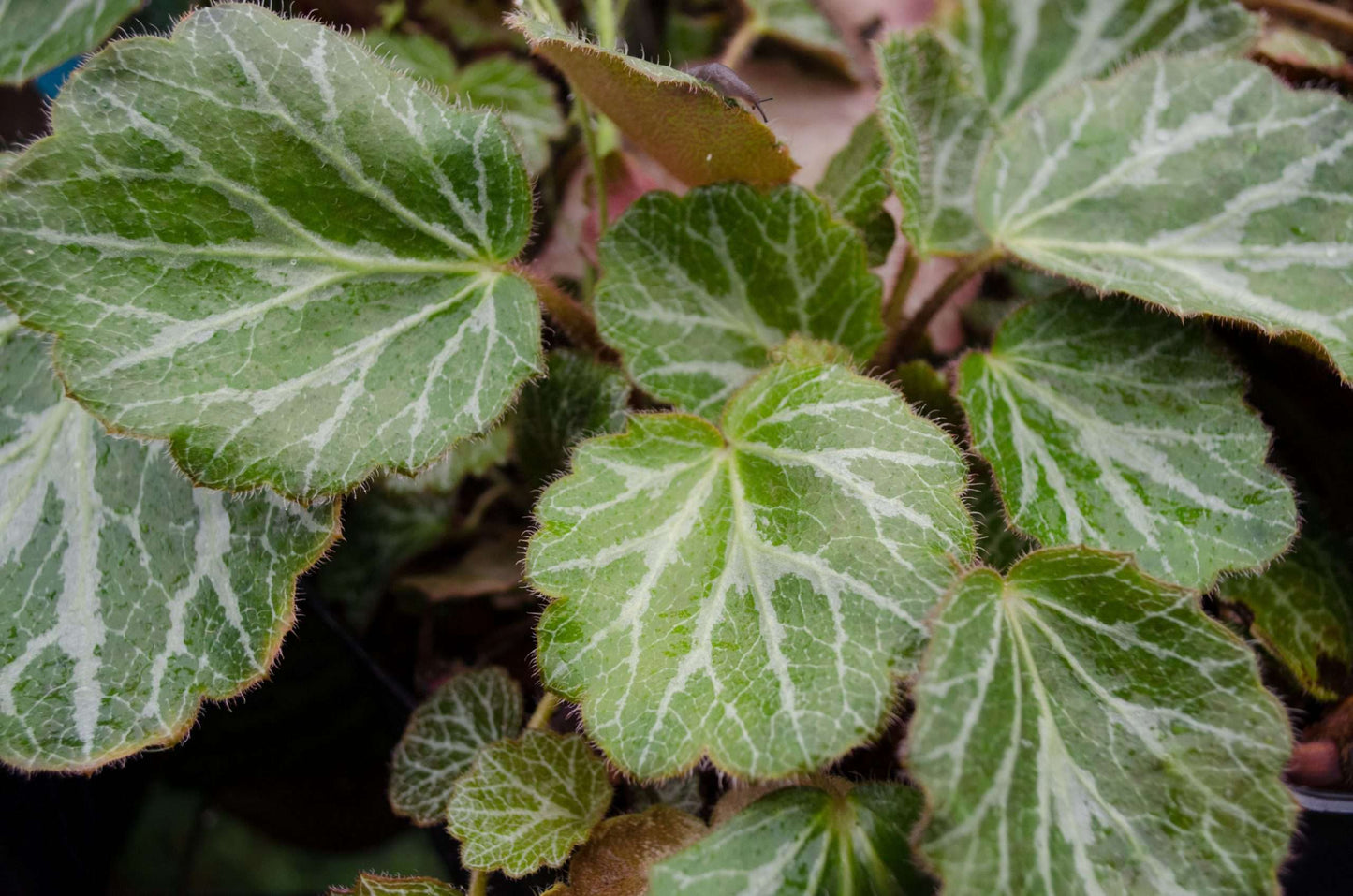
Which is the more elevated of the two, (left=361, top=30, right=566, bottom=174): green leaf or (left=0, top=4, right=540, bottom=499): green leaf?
(left=361, top=30, right=566, bottom=174): green leaf

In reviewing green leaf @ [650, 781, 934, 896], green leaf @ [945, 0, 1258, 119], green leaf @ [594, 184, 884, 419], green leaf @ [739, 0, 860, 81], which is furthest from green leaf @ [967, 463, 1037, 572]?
green leaf @ [739, 0, 860, 81]

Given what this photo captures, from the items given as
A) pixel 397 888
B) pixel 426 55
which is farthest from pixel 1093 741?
pixel 426 55

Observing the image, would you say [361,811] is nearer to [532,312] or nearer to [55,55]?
[532,312]

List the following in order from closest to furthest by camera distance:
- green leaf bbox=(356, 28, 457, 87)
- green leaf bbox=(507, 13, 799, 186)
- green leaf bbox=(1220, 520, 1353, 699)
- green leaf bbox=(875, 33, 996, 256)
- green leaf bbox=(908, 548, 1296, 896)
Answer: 1. green leaf bbox=(908, 548, 1296, 896)
2. green leaf bbox=(507, 13, 799, 186)
3. green leaf bbox=(1220, 520, 1353, 699)
4. green leaf bbox=(875, 33, 996, 256)
5. green leaf bbox=(356, 28, 457, 87)

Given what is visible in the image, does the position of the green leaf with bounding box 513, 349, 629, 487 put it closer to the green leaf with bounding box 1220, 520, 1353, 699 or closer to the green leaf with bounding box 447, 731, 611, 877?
the green leaf with bounding box 447, 731, 611, 877

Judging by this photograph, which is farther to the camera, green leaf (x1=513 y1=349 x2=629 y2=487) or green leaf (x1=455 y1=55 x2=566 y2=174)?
Result: green leaf (x1=455 y1=55 x2=566 y2=174)

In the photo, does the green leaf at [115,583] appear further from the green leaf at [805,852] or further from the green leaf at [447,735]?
the green leaf at [805,852]
